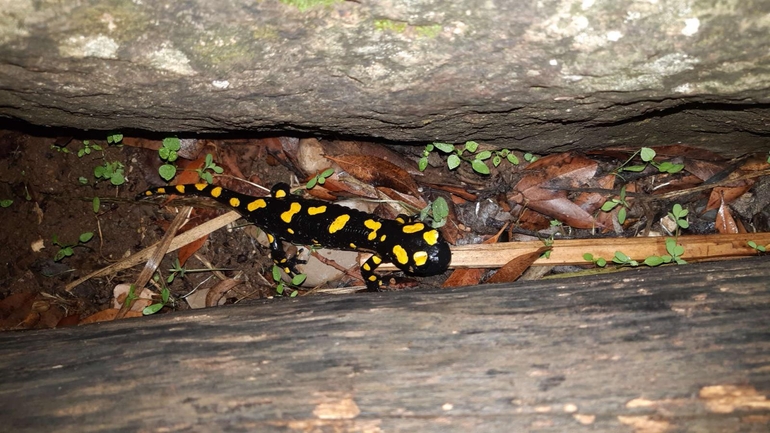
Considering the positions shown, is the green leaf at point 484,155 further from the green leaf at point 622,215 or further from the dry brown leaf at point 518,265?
the green leaf at point 622,215

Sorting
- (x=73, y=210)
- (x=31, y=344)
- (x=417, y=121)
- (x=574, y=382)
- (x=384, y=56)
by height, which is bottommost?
(x=574, y=382)

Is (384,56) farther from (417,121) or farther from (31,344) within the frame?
(31,344)

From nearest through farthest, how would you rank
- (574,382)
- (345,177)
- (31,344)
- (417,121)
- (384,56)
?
(574,382)
(384,56)
(31,344)
(417,121)
(345,177)

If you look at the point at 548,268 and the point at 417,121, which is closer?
the point at 417,121

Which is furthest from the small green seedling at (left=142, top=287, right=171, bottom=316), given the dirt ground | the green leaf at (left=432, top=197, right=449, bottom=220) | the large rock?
the green leaf at (left=432, top=197, right=449, bottom=220)

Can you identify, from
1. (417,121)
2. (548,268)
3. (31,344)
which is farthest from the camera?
(548,268)

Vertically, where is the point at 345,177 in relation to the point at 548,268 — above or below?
above

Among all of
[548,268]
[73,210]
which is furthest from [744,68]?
[73,210]
